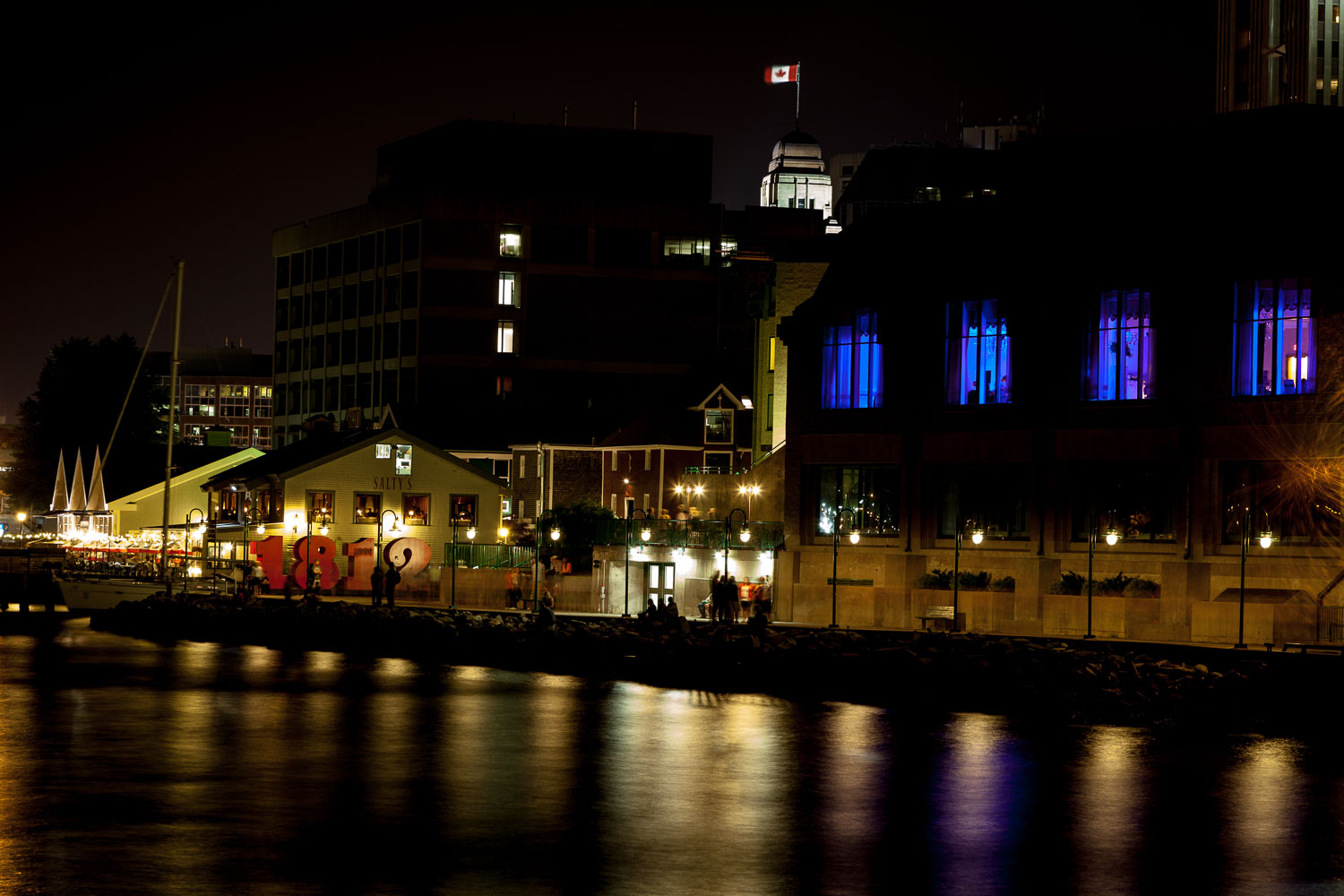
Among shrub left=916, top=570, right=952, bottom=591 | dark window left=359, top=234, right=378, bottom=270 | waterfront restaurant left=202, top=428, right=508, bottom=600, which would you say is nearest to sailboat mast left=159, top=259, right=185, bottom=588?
waterfront restaurant left=202, top=428, right=508, bottom=600

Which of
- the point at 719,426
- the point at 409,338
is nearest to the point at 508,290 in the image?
the point at 409,338

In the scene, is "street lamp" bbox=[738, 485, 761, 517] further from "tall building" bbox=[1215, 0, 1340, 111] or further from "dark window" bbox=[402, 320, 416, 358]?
"tall building" bbox=[1215, 0, 1340, 111]

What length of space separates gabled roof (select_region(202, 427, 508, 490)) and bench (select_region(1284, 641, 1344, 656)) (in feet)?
156

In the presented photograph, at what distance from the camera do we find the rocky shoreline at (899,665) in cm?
3538

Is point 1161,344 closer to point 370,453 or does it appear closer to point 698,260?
point 370,453

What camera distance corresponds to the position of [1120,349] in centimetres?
5453

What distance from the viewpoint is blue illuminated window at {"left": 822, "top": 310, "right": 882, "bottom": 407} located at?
200 ft

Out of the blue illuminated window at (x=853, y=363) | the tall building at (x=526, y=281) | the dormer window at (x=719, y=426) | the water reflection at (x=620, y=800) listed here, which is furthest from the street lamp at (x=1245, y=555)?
the tall building at (x=526, y=281)

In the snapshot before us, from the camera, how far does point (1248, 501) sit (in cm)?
5125

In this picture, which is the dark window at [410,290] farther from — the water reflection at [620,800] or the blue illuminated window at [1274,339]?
the water reflection at [620,800]

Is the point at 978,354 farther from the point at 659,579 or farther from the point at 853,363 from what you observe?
the point at 659,579

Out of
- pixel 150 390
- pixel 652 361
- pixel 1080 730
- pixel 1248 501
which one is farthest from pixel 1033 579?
pixel 150 390

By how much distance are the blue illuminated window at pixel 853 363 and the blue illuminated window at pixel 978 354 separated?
3162mm

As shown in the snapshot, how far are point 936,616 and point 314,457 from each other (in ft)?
125
